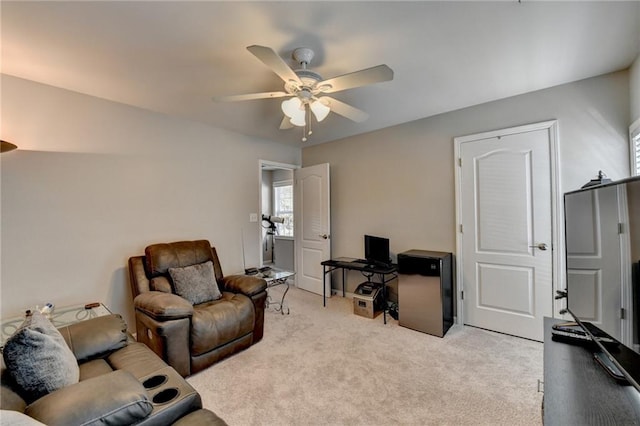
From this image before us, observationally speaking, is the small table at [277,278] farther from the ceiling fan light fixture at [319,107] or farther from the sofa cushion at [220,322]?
the ceiling fan light fixture at [319,107]

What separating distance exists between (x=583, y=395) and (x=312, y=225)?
11.9 feet

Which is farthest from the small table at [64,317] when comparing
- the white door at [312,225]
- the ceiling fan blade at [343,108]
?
the white door at [312,225]

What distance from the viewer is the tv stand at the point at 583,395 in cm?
88

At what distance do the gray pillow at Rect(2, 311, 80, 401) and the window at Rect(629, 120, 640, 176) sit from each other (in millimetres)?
3930

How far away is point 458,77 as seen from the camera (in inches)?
92.9

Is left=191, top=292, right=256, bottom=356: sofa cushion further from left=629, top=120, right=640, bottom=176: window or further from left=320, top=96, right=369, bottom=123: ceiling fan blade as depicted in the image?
left=629, top=120, right=640, bottom=176: window

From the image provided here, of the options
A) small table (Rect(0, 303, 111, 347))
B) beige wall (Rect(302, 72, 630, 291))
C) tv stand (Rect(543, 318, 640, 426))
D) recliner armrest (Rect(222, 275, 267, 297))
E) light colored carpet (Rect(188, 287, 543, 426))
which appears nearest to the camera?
tv stand (Rect(543, 318, 640, 426))

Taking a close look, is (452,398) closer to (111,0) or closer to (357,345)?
(357,345)

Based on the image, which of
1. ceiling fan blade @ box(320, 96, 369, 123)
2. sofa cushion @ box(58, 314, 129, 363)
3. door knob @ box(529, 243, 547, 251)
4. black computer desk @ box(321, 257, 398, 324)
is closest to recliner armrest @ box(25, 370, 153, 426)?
sofa cushion @ box(58, 314, 129, 363)

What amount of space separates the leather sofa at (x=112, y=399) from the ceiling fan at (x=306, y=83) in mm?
1674

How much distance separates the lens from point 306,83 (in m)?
1.92

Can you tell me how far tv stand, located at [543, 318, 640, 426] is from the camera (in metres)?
0.88

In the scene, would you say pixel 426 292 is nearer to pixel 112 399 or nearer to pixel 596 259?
pixel 596 259

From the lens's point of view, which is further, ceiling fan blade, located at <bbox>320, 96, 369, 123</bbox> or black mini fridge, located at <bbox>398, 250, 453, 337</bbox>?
black mini fridge, located at <bbox>398, 250, 453, 337</bbox>
